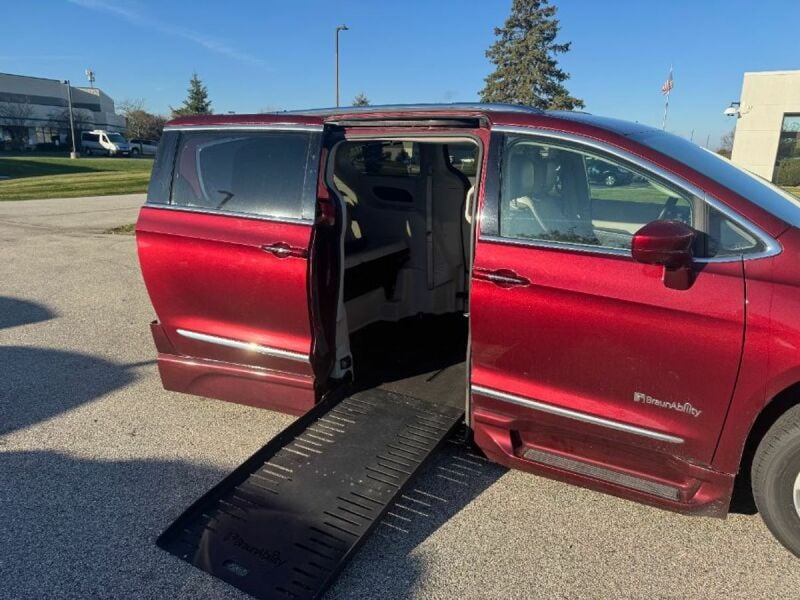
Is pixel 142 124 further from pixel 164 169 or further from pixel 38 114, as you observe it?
pixel 164 169

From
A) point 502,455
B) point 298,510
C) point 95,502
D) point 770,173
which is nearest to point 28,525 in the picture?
point 95,502

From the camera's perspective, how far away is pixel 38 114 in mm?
56031

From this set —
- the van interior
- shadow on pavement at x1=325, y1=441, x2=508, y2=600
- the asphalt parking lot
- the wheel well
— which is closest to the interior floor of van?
the van interior

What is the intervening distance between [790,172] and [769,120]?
3.62 m

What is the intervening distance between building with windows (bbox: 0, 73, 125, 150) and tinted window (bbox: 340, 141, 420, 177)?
5693 centimetres

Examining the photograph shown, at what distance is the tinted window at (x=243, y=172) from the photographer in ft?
10.6

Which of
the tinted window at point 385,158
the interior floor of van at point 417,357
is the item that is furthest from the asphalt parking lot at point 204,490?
the tinted window at point 385,158

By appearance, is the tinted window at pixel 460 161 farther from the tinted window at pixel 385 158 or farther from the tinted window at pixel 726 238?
the tinted window at pixel 726 238

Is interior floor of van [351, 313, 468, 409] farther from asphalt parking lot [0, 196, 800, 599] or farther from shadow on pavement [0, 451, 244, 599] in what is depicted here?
shadow on pavement [0, 451, 244, 599]

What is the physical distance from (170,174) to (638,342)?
9.35 ft

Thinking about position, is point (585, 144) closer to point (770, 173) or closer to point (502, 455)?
point (502, 455)

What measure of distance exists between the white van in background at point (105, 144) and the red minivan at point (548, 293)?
154 feet

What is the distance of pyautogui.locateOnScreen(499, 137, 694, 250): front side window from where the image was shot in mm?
2518

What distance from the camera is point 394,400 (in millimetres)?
3447
